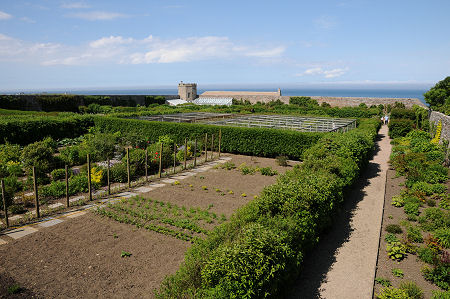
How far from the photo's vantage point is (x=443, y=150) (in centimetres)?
1564

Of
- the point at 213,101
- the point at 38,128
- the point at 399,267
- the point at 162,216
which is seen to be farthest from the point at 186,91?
the point at 399,267

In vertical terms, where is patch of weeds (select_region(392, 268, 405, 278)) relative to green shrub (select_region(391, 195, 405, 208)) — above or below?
below

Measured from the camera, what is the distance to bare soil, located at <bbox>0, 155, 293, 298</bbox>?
5.51 meters

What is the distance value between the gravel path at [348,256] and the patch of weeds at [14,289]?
5196 millimetres

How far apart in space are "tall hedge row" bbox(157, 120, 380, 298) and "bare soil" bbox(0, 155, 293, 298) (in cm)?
97

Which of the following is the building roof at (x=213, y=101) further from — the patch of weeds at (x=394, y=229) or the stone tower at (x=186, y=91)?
the patch of weeds at (x=394, y=229)

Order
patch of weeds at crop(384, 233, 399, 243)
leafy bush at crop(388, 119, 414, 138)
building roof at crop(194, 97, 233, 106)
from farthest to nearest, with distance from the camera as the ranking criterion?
building roof at crop(194, 97, 233, 106) → leafy bush at crop(388, 119, 414, 138) → patch of weeds at crop(384, 233, 399, 243)

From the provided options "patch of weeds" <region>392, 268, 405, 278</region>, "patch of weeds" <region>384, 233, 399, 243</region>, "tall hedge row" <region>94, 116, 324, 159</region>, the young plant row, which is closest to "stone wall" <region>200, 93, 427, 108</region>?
"tall hedge row" <region>94, 116, 324, 159</region>

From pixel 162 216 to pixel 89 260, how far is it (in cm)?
266

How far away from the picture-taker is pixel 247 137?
19078mm

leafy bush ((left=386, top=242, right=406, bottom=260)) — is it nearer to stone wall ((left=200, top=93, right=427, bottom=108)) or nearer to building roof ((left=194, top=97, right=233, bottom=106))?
stone wall ((left=200, top=93, right=427, bottom=108))

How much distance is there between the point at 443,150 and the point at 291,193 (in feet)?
45.4

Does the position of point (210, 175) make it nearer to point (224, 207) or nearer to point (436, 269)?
point (224, 207)

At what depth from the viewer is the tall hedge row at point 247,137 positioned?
17703mm
